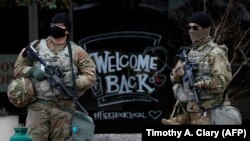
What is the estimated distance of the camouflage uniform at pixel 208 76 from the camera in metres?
7.12

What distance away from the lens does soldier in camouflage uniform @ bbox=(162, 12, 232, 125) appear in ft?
23.4

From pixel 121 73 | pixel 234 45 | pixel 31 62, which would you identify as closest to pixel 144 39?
pixel 121 73

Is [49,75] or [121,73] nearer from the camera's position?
[49,75]

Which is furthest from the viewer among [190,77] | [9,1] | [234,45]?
[234,45]

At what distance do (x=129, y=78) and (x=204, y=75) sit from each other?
144 inches

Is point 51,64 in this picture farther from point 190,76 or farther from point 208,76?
point 208,76

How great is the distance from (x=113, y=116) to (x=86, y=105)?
1.32ft

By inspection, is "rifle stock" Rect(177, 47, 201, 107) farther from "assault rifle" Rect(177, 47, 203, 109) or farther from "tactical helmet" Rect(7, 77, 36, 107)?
"tactical helmet" Rect(7, 77, 36, 107)

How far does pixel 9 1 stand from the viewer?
901cm

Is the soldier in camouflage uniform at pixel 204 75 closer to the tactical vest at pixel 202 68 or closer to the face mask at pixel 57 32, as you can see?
the tactical vest at pixel 202 68

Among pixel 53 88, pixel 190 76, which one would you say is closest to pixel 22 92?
pixel 53 88

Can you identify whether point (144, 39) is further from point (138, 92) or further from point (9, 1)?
point (9, 1)

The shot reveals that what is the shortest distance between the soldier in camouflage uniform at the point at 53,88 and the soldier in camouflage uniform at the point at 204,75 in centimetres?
90

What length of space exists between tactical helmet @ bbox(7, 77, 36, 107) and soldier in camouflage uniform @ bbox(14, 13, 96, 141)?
0.05 m
